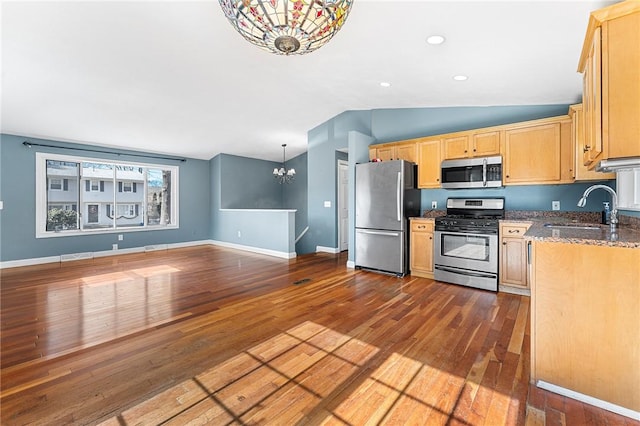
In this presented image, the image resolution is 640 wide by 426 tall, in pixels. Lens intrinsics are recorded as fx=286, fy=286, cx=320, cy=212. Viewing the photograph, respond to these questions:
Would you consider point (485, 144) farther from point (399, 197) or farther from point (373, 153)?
point (373, 153)

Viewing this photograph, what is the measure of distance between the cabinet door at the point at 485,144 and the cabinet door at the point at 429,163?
1.57 feet

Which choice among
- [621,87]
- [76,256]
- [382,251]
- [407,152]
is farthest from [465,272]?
[76,256]

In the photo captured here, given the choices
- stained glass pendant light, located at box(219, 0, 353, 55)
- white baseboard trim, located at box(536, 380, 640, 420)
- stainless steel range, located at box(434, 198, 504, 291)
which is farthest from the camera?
stainless steel range, located at box(434, 198, 504, 291)

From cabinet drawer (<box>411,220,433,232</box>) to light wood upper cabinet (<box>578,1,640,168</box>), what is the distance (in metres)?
2.45

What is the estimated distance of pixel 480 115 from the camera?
4.26 m

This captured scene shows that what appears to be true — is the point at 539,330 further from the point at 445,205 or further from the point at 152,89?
the point at 152,89

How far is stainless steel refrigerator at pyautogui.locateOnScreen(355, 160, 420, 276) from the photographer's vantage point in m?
4.20

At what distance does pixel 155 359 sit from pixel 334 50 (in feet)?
10.7

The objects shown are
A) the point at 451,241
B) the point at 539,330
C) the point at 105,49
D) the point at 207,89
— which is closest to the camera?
the point at 539,330

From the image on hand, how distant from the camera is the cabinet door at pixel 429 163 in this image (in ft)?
14.1

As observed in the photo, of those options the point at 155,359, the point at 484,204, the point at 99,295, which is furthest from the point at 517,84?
the point at 99,295

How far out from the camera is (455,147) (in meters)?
4.14

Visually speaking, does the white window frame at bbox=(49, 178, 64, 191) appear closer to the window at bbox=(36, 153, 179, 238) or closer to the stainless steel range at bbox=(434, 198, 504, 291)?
the window at bbox=(36, 153, 179, 238)

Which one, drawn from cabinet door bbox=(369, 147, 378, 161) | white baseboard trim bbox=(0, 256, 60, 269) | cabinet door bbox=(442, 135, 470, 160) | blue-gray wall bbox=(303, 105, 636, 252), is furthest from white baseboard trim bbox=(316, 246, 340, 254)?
white baseboard trim bbox=(0, 256, 60, 269)
